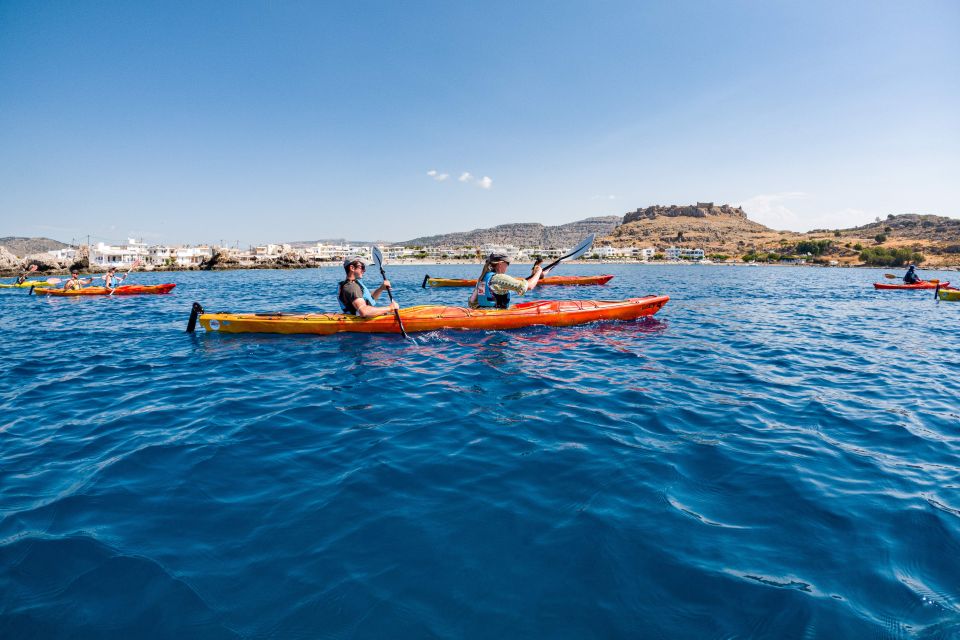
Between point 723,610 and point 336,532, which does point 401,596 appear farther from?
point 723,610

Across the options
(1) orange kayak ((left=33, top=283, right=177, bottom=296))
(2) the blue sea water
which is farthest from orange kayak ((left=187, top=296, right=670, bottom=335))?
(1) orange kayak ((left=33, top=283, right=177, bottom=296))

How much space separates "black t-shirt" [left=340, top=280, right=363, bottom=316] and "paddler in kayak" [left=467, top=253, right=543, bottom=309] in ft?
10.1

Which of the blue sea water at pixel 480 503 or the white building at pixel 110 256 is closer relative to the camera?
the blue sea water at pixel 480 503

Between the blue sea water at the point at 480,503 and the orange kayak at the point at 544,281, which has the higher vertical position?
the orange kayak at the point at 544,281

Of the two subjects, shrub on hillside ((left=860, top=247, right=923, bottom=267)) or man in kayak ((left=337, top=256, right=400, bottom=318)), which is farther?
shrub on hillside ((left=860, top=247, right=923, bottom=267))

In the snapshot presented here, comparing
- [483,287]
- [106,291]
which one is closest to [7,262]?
[106,291]

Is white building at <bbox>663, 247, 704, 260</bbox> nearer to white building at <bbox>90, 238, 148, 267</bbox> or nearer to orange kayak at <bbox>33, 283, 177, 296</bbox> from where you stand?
orange kayak at <bbox>33, 283, 177, 296</bbox>

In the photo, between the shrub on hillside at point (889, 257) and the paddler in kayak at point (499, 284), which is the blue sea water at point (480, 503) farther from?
the shrub on hillside at point (889, 257)

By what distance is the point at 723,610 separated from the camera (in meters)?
2.44

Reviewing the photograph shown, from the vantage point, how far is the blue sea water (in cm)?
245

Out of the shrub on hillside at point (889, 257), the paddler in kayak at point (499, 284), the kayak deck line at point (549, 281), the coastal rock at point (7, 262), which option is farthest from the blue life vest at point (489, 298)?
the shrub on hillside at point (889, 257)

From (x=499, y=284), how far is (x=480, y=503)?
7144mm

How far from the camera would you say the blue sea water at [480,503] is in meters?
2.45

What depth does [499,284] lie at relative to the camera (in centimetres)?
1021
